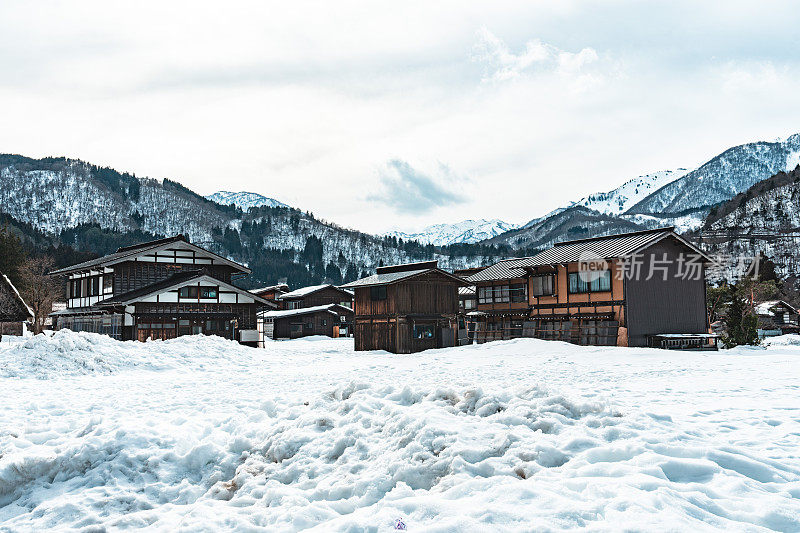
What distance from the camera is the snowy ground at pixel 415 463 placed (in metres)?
4.97

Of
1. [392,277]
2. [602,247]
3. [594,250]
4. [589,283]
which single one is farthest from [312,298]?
[602,247]

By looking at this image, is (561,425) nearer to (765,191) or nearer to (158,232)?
(765,191)

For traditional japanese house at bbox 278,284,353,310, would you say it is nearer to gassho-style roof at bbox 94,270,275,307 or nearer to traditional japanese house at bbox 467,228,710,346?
gassho-style roof at bbox 94,270,275,307

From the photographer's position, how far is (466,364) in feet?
79.2

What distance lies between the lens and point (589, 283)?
108 feet

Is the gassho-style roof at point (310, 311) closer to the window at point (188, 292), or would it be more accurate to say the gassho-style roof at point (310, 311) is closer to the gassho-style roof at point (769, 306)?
the window at point (188, 292)

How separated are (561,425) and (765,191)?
13617 cm

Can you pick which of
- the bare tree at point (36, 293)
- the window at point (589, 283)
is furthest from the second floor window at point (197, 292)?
the window at point (589, 283)

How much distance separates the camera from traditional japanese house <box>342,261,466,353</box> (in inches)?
1447

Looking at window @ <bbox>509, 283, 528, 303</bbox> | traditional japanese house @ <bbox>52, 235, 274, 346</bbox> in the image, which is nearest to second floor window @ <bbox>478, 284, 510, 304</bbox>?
window @ <bbox>509, 283, 528, 303</bbox>

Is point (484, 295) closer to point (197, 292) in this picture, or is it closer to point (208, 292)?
point (208, 292)

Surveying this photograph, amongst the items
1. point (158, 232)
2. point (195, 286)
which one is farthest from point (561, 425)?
point (158, 232)

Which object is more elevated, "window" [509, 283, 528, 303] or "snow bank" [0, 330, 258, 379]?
"window" [509, 283, 528, 303]

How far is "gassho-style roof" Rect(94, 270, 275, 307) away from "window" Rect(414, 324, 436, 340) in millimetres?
11423
